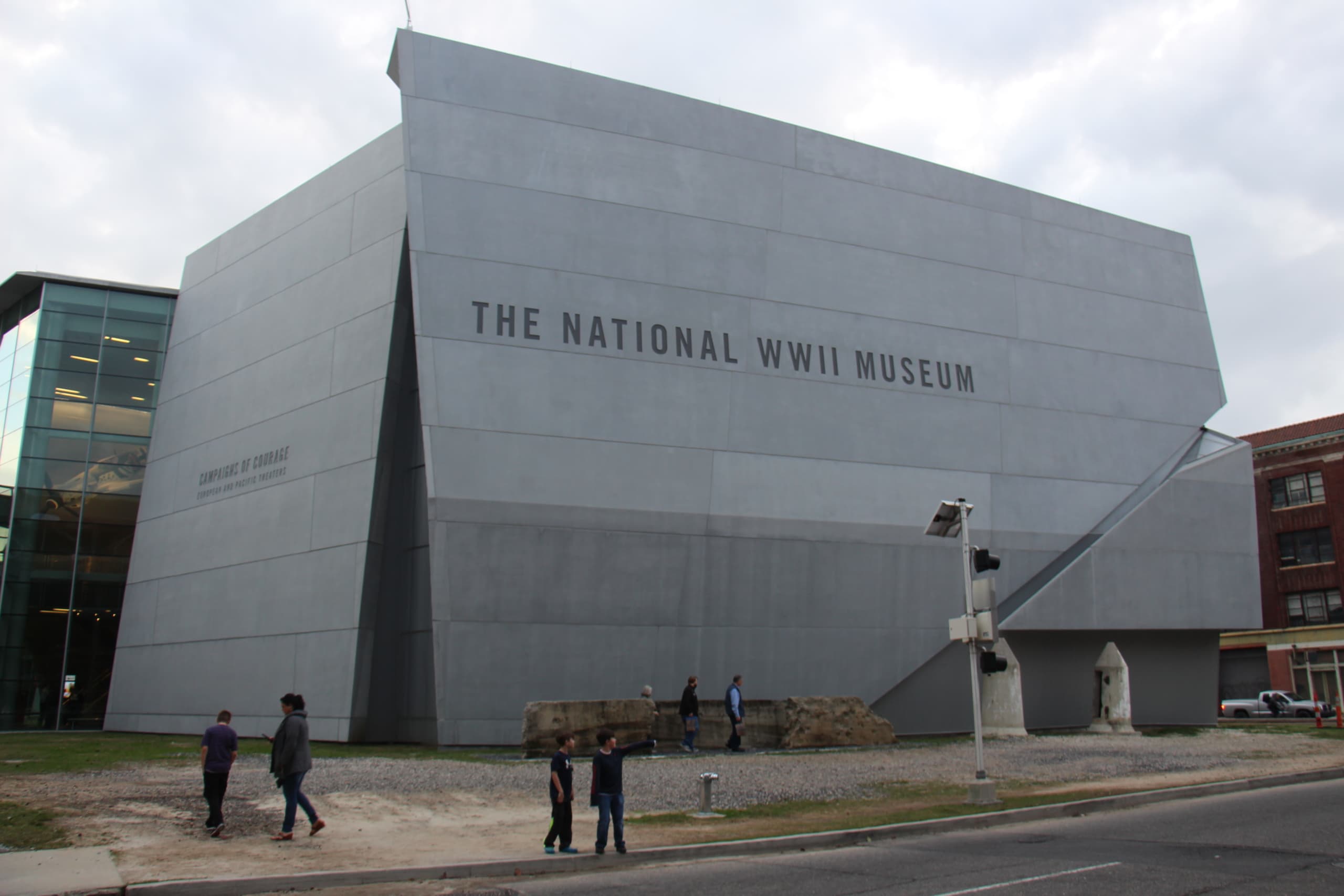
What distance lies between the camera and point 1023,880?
29.2ft

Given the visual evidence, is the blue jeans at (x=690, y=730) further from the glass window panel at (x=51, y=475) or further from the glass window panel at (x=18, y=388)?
the glass window panel at (x=18, y=388)

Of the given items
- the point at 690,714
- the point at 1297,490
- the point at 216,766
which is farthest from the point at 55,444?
the point at 1297,490

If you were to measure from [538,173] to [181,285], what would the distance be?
59.0 feet

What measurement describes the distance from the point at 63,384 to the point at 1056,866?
1377 inches

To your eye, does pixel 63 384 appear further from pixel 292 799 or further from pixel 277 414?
pixel 292 799

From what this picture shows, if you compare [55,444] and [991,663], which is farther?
[55,444]

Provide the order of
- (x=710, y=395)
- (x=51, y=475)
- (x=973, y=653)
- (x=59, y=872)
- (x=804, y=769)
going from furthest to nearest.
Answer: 1. (x=51, y=475)
2. (x=710, y=395)
3. (x=804, y=769)
4. (x=973, y=653)
5. (x=59, y=872)

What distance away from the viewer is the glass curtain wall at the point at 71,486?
32.3 metres

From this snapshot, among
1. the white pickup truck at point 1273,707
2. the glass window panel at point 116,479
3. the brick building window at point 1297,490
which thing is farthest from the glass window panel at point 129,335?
the brick building window at point 1297,490

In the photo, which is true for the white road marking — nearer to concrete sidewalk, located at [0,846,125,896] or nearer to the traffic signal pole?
the traffic signal pole

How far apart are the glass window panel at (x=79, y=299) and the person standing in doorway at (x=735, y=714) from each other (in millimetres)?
26912

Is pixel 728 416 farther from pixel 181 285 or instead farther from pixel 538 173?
pixel 181 285

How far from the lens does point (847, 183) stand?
26.9 meters

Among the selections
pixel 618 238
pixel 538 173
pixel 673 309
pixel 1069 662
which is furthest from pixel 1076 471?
pixel 538 173
